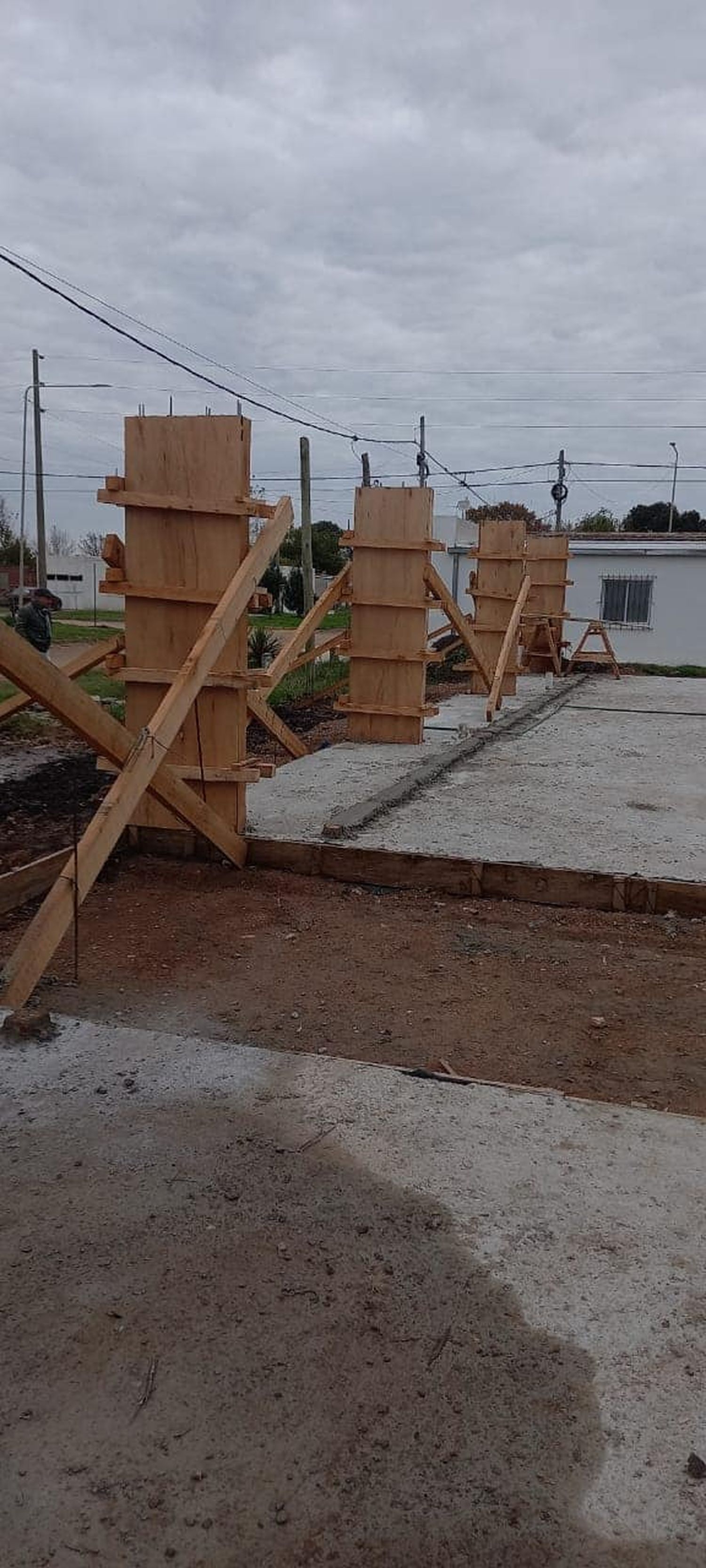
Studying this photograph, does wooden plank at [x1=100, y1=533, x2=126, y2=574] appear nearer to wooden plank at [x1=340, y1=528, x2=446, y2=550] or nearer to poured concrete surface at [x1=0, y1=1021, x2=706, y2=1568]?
poured concrete surface at [x1=0, y1=1021, x2=706, y2=1568]

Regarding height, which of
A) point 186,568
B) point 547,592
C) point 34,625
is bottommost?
point 34,625

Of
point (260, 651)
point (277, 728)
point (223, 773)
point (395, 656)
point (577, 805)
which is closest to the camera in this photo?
point (223, 773)

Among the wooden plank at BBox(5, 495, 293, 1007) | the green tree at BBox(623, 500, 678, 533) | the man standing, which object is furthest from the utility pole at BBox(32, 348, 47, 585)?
the green tree at BBox(623, 500, 678, 533)

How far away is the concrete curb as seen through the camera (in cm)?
682

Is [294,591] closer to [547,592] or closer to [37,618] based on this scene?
[547,592]

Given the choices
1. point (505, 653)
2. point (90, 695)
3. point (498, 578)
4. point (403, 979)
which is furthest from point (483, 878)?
point (498, 578)

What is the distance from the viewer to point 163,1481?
198 centimetres

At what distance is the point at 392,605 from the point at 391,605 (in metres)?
0.02

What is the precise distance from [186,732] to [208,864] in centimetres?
76

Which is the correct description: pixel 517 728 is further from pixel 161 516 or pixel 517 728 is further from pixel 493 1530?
pixel 493 1530

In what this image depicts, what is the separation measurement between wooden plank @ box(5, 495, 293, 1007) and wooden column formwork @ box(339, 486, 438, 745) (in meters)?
4.29

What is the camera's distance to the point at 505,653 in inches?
510

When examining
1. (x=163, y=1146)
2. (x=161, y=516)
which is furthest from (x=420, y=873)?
(x=163, y=1146)

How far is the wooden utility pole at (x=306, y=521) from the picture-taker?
20.6 m
